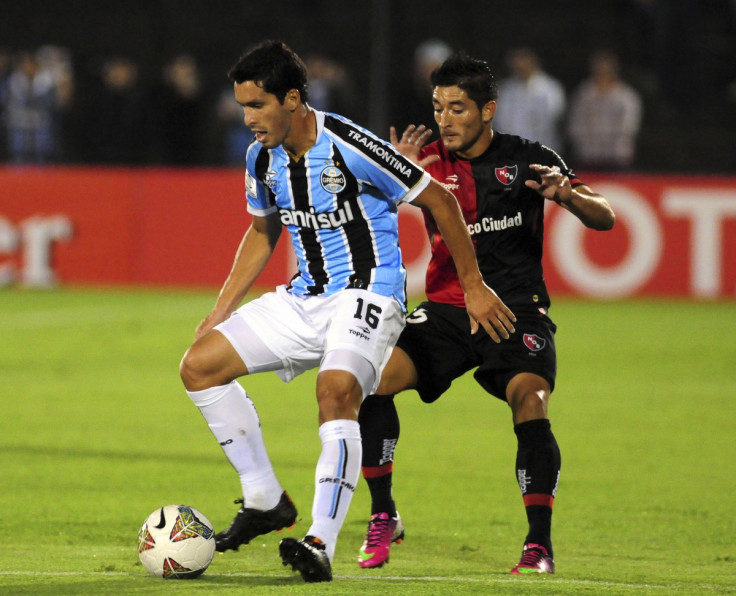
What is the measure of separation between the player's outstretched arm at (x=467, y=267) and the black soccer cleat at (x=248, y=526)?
1124mm

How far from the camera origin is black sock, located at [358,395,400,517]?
5.75 metres

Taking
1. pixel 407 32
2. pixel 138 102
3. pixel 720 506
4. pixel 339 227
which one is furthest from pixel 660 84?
pixel 339 227

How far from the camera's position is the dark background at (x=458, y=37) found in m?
19.6

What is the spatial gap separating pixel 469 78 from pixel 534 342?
1134 mm

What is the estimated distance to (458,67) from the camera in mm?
5742

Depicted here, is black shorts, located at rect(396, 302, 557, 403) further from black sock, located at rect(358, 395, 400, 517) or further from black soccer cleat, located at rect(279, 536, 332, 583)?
black soccer cleat, located at rect(279, 536, 332, 583)

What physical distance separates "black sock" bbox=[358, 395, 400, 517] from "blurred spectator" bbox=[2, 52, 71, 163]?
497 inches

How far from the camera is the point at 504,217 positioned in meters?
5.86

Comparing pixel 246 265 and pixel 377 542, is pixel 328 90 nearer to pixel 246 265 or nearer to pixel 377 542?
pixel 246 265

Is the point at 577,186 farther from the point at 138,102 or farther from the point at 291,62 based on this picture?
the point at 138,102

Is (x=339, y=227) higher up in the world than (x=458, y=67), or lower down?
lower down

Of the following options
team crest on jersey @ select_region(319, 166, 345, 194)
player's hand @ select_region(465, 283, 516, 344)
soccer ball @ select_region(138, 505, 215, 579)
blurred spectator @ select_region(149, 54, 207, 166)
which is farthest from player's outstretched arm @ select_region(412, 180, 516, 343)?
blurred spectator @ select_region(149, 54, 207, 166)

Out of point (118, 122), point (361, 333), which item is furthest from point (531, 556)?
point (118, 122)

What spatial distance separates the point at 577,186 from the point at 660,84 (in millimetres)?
14772
